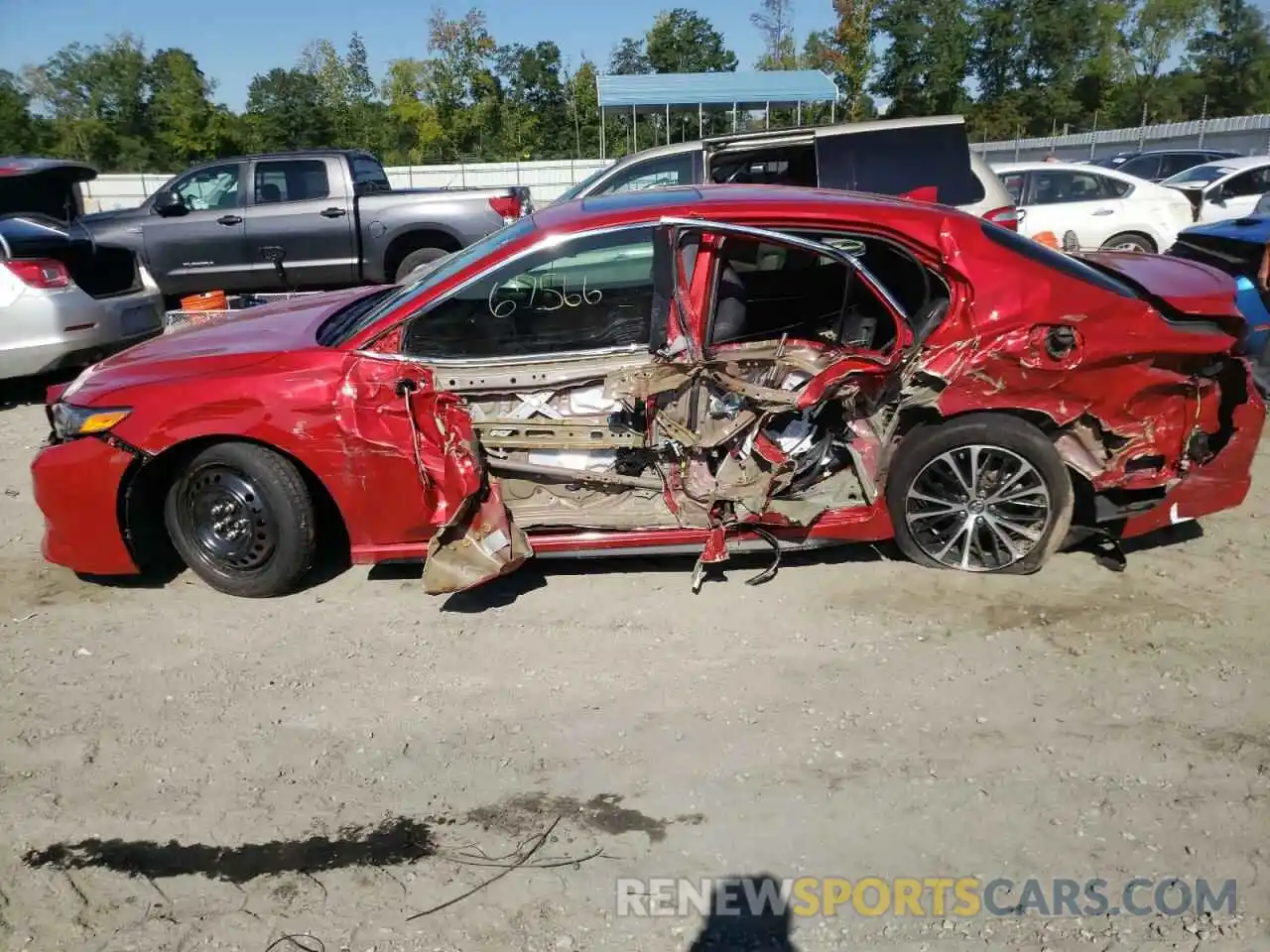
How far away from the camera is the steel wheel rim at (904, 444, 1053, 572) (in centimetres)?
407

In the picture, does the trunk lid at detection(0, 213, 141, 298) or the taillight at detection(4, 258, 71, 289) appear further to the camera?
the trunk lid at detection(0, 213, 141, 298)

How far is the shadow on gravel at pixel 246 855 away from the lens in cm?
279

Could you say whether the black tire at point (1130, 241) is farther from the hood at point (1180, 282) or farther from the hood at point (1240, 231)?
the hood at point (1180, 282)

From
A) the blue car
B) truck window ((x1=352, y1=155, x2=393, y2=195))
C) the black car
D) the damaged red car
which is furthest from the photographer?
the black car

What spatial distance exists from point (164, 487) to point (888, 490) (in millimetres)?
3359

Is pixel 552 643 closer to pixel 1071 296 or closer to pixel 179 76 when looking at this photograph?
pixel 1071 296

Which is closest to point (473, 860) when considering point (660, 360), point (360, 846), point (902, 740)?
point (360, 846)

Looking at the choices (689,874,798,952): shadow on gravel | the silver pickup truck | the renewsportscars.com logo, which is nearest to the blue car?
→ the renewsportscars.com logo

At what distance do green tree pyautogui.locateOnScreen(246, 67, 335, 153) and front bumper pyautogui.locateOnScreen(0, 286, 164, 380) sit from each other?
34.5 meters

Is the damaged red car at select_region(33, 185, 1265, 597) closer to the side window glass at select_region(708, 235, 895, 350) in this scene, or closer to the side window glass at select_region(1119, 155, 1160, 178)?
the side window glass at select_region(708, 235, 895, 350)

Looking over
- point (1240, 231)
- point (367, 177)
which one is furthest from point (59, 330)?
point (1240, 231)

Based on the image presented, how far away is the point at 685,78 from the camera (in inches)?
1142

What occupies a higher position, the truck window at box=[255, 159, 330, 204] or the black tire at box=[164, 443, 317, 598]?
the truck window at box=[255, 159, 330, 204]

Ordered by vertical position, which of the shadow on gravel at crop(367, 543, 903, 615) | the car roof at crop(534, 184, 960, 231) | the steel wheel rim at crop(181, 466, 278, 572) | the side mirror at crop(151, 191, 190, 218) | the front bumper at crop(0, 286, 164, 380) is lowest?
the shadow on gravel at crop(367, 543, 903, 615)
